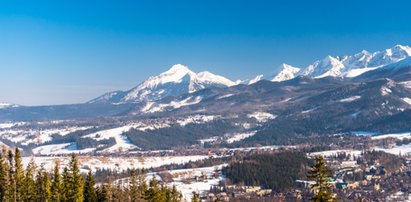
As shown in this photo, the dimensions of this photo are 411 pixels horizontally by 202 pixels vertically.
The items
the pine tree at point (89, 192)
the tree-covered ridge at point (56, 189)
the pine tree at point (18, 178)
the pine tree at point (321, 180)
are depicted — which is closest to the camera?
the pine tree at point (321, 180)

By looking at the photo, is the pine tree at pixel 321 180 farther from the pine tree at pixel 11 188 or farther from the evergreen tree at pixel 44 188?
the pine tree at pixel 11 188

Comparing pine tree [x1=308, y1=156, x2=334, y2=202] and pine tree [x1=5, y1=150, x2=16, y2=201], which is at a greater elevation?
pine tree [x1=308, y1=156, x2=334, y2=202]

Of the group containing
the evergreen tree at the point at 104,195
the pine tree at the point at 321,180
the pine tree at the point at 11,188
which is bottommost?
the evergreen tree at the point at 104,195

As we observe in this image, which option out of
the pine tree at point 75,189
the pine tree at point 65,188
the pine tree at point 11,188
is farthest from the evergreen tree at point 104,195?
the pine tree at point 11,188

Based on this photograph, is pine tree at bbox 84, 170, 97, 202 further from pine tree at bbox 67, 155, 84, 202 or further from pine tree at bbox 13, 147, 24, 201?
pine tree at bbox 13, 147, 24, 201

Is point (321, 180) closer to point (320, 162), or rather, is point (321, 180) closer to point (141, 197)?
point (320, 162)

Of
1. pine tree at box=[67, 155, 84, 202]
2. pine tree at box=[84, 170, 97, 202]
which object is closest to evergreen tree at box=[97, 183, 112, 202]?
pine tree at box=[84, 170, 97, 202]

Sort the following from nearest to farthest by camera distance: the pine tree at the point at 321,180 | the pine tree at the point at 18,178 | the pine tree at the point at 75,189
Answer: the pine tree at the point at 321,180 → the pine tree at the point at 75,189 → the pine tree at the point at 18,178

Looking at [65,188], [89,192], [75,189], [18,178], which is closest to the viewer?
[75,189]

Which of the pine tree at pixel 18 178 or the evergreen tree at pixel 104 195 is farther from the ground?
the pine tree at pixel 18 178

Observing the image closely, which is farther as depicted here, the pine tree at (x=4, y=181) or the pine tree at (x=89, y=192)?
the pine tree at (x=89, y=192)

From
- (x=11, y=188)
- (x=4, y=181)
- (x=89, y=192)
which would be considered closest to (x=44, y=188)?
(x=11, y=188)

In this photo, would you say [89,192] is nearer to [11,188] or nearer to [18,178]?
[18,178]
